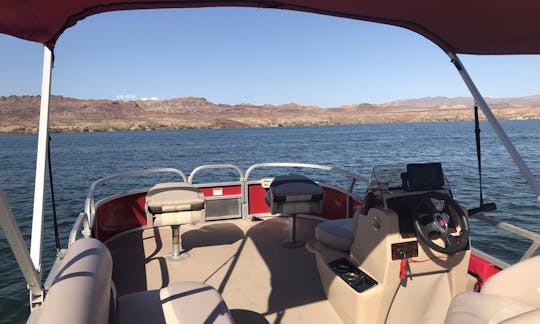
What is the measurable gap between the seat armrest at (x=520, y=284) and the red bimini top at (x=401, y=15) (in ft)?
5.30

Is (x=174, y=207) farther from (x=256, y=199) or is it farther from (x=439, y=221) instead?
(x=439, y=221)

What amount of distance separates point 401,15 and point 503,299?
2250mm

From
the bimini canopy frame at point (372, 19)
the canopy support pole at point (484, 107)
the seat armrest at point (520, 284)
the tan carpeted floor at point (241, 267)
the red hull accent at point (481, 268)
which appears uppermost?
the bimini canopy frame at point (372, 19)

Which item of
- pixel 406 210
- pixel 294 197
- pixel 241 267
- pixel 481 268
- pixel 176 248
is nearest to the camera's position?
pixel 406 210

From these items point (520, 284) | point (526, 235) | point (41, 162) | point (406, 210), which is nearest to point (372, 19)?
point (406, 210)

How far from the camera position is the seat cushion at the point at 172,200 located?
A: 4.23m

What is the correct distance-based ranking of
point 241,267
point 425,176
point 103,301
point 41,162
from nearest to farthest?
point 103,301 < point 41,162 < point 425,176 < point 241,267

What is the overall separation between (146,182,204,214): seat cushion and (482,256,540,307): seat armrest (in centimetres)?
290

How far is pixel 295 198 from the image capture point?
4.72 metres

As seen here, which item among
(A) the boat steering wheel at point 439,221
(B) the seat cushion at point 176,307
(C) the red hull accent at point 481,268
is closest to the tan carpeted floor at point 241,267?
(B) the seat cushion at point 176,307

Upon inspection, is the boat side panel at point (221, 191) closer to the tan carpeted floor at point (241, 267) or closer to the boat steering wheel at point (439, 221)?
the tan carpeted floor at point (241, 267)

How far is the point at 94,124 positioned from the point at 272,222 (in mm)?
156154

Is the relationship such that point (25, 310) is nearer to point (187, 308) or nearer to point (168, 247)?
point (168, 247)

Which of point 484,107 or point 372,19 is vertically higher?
point 372,19
